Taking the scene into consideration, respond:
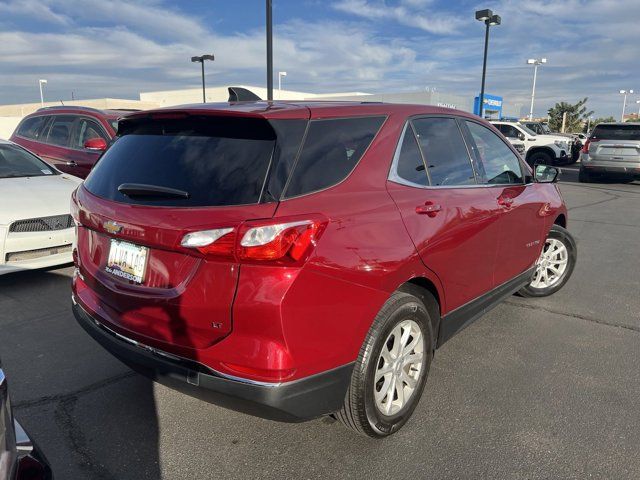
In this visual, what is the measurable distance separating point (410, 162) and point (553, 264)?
2.92 m

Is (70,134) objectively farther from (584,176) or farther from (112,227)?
(584,176)

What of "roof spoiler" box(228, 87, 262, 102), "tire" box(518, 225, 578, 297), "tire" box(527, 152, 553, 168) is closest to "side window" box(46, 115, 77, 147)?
"roof spoiler" box(228, 87, 262, 102)

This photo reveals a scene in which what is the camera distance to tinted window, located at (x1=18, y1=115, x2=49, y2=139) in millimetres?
9078

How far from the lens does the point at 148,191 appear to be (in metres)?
2.39

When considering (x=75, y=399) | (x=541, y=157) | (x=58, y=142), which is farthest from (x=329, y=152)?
(x=541, y=157)

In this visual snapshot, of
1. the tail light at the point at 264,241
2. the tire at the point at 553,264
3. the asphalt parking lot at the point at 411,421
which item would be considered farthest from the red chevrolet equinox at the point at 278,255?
the tire at the point at 553,264

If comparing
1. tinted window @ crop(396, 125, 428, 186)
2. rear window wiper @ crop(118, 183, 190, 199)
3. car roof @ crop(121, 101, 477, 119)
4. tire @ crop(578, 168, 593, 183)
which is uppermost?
car roof @ crop(121, 101, 477, 119)

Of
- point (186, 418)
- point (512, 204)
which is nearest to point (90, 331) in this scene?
point (186, 418)

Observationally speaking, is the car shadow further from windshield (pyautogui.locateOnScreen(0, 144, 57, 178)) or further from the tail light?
windshield (pyautogui.locateOnScreen(0, 144, 57, 178))

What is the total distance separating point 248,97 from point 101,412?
2148 mm

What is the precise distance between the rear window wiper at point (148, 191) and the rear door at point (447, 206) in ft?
3.50

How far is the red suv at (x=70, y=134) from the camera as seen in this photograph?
8008mm

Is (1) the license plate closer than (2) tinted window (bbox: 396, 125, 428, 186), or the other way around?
(1) the license plate

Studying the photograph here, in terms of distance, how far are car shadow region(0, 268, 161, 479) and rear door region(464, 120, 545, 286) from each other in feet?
8.52
